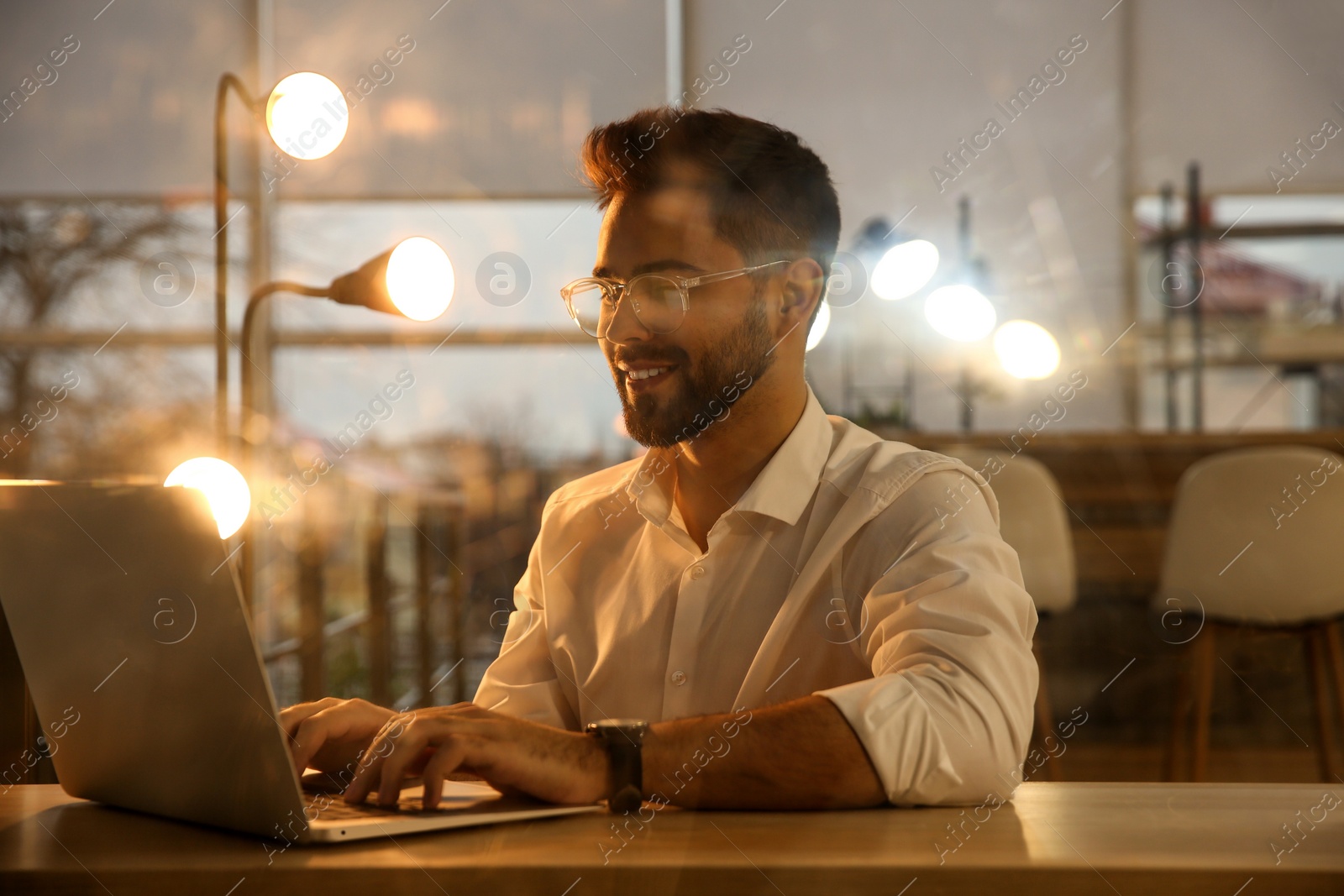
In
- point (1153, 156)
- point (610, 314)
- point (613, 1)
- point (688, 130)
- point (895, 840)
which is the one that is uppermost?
point (613, 1)

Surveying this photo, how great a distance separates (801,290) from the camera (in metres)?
1.44

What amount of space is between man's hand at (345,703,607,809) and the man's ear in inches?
30.5

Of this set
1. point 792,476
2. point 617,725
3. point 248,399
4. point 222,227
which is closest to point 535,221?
point 222,227

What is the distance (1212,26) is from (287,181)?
13.0ft

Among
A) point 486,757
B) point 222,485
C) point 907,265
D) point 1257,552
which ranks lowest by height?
point 1257,552

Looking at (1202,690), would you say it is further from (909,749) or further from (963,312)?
(909,749)

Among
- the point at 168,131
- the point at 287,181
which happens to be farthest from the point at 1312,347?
the point at 168,131

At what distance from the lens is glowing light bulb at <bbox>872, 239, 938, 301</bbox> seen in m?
3.48

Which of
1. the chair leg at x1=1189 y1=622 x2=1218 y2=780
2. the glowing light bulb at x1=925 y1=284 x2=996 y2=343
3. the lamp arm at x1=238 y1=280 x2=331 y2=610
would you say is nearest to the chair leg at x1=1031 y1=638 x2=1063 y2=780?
the chair leg at x1=1189 y1=622 x2=1218 y2=780

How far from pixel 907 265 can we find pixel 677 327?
7.99 ft

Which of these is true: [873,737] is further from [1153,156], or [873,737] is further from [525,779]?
[1153,156]

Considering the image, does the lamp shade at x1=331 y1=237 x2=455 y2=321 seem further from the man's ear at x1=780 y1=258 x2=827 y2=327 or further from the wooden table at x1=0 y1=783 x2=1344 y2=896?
the wooden table at x1=0 y1=783 x2=1344 y2=896

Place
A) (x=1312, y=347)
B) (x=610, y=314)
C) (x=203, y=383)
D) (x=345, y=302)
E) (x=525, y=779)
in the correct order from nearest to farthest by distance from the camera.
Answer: (x=525, y=779), (x=610, y=314), (x=345, y=302), (x=1312, y=347), (x=203, y=383)

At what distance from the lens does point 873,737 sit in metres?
0.80
